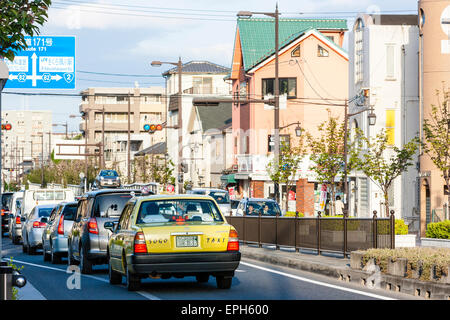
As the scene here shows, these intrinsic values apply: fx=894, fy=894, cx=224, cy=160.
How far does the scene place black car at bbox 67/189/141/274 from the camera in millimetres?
19812

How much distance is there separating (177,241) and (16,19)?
448 centimetres

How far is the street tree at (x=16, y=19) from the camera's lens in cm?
1246

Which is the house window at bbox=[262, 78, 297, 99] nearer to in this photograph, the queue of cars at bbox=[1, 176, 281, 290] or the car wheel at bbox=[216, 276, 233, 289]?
the queue of cars at bbox=[1, 176, 281, 290]

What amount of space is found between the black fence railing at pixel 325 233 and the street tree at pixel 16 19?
31.4 ft

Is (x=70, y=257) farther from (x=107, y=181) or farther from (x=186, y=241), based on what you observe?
(x=107, y=181)

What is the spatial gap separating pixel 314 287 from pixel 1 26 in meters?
7.46

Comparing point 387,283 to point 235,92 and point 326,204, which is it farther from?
point 235,92

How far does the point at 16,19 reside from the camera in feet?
41.6

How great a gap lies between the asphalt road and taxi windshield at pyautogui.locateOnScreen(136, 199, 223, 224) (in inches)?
48.6

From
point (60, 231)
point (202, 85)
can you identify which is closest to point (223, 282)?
point (60, 231)

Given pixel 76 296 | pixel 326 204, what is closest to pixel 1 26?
pixel 76 296

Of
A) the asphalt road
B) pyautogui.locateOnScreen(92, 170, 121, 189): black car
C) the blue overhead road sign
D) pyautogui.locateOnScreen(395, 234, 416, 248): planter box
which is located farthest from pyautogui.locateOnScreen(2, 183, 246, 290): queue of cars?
pyautogui.locateOnScreen(92, 170, 121, 189): black car

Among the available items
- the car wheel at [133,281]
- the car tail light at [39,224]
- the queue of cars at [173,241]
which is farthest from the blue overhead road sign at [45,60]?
the car wheel at [133,281]

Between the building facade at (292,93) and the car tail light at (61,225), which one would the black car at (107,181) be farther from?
the car tail light at (61,225)
